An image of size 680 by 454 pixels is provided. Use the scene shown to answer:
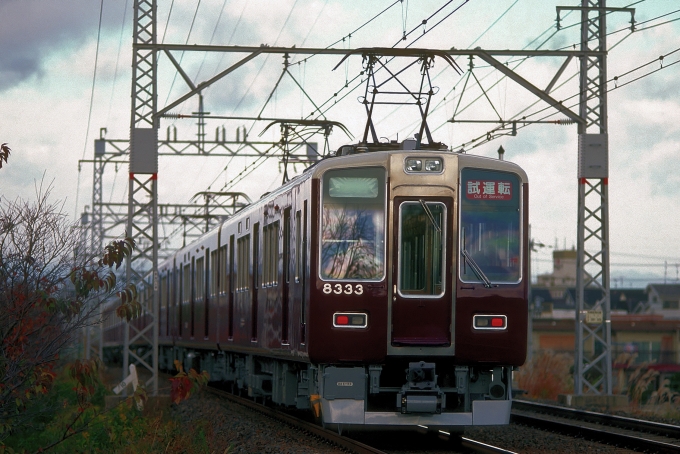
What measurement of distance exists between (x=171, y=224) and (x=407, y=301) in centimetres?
3466

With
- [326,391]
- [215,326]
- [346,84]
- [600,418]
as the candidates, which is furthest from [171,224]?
[326,391]

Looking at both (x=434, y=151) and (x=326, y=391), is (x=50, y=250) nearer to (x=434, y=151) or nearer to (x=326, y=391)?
(x=326, y=391)

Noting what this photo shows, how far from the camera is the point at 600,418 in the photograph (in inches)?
602

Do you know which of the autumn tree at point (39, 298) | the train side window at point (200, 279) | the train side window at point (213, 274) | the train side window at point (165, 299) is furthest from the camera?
the train side window at point (165, 299)

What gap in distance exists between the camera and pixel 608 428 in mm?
14492

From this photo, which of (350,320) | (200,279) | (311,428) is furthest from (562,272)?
(350,320)

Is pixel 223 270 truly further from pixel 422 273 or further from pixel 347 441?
pixel 422 273

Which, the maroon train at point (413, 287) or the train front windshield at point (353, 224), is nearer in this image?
the maroon train at point (413, 287)

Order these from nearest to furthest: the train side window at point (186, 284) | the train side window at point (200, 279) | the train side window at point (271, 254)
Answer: the train side window at point (271, 254) → the train side window at point (200, 279) → the train side window at point (186, 284)

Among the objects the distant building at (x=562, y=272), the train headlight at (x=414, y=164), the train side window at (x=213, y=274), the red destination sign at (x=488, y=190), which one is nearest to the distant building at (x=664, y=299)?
the distant building at (x=562, y=272)

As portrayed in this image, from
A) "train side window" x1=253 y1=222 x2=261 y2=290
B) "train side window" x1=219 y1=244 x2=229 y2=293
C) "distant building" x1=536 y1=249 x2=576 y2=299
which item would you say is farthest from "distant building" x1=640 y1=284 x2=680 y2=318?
"train side window" x1=253 y1=222 x2=261 y2=290

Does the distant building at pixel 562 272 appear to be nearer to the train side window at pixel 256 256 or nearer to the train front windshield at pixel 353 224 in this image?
the train side window at pixel 256 256

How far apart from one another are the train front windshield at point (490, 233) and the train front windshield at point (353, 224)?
85 centimetres

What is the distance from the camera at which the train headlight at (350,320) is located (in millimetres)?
11375
